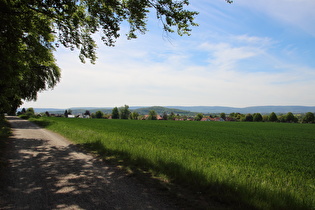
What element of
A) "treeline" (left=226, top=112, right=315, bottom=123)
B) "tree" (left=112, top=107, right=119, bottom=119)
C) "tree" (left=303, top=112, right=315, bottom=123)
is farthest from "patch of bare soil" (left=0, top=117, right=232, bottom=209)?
"tree" (left=112, top=107, right=119, bottom=119)

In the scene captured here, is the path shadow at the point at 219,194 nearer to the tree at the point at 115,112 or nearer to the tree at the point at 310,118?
the tree at the point at 310,118

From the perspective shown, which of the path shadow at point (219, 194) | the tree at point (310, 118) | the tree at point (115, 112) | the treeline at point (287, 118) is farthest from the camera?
the tree at point (115, 112)

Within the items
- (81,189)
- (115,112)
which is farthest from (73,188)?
(115,112)

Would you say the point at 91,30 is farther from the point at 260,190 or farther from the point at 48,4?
the point at 260,190

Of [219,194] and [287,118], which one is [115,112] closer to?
[287,118]

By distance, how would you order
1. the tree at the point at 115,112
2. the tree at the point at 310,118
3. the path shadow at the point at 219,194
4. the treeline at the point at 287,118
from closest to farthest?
1. the path shadow at the point at 219,194
2. the tree at the point at 310,118
3. the treeline at the point at 287,118
4. the tree at the point at 115,112

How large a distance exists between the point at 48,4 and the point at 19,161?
6439 millimetres

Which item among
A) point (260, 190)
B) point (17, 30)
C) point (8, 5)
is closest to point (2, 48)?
point (17, 30)

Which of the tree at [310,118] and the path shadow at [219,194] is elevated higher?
the path shadow at [219,194]

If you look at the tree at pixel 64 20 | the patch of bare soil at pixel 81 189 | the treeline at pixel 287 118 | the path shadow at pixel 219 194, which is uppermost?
the tree at pixel 64 20

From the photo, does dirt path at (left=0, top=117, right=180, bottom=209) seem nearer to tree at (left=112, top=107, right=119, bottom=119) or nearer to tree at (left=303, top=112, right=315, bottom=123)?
tree at (left=303, top=112, right=315, bottom=123)

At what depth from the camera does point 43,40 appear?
12.1 meters

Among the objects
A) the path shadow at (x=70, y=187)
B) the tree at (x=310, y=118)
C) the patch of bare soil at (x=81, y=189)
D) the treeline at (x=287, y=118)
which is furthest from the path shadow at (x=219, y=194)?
the treeline at (x=287, y=118)

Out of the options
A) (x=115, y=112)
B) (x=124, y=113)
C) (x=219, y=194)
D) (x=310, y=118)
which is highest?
(x=115, y=112)
